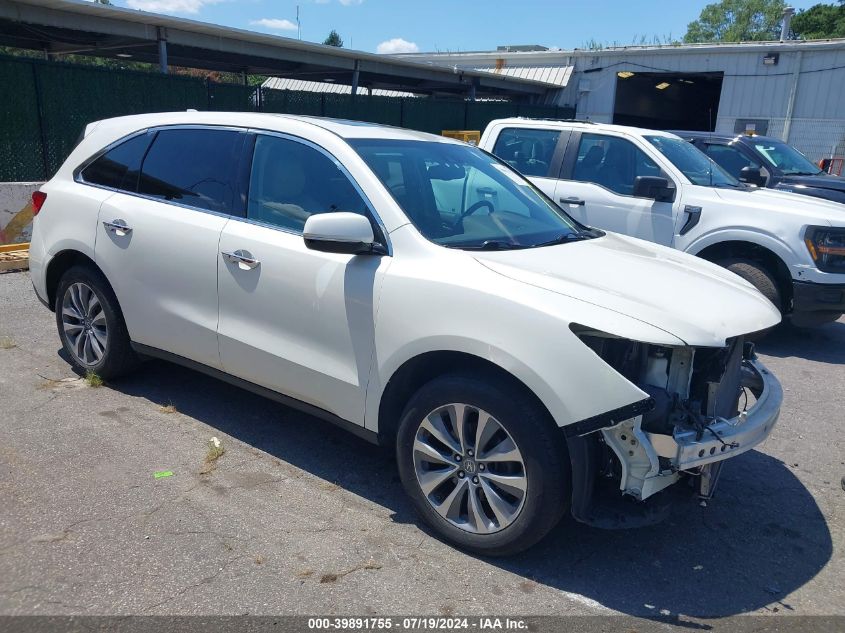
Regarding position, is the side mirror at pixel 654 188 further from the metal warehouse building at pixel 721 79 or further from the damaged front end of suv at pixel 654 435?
the metal warehouse building at pixel 721 79

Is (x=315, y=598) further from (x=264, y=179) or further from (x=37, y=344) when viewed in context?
(x=37, y=344)

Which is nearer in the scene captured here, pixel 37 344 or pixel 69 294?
pixel 69 294

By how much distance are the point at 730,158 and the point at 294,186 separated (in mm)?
7802

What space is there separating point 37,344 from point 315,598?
13.7ft

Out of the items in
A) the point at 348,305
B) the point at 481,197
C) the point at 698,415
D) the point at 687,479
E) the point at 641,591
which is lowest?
the point at 641,591

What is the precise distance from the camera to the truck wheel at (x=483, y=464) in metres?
2.94

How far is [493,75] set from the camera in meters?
24.5

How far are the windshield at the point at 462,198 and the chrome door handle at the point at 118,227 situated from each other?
65.1 inches

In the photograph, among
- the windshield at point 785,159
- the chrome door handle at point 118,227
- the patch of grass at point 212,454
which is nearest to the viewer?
the patch of grass at point 212,454

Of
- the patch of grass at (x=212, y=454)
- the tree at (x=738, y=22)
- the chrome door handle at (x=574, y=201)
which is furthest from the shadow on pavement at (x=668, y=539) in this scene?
the tree at (x=738, y=22)

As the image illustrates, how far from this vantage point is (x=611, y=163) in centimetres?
764

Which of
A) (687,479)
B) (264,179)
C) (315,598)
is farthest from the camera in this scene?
(264,179)

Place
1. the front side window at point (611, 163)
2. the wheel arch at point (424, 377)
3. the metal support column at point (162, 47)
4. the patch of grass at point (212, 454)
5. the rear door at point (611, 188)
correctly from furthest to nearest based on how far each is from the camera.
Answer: the metal support column at point (162, 47), the front side window at point (611, 163), the rear door at point (611, 188), the patch of grass at point (212, 454), the wheel arch at point (424, 377)

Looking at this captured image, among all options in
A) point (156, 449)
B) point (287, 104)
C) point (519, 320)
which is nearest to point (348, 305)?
point (519, 320)
